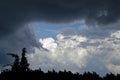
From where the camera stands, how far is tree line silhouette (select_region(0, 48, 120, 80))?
146500 millimetres

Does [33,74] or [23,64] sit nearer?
[23,64]

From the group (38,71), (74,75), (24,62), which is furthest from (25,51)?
(74,75)

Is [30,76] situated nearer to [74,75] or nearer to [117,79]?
[74,75]

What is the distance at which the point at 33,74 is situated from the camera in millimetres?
162000

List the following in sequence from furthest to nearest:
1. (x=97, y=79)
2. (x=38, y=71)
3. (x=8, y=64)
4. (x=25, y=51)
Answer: (x=97, y=79) → (x=38, y=71) → (x=25, y=51) → (x=8, y=64)

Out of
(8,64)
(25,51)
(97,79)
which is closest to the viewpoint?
(8,64)

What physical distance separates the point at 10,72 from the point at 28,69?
9826mm

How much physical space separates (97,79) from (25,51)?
47.2 meters

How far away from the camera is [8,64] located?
144 m

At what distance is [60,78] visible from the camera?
176 meters

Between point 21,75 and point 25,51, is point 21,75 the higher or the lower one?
the lower one

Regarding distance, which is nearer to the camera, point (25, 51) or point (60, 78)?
point (25, 51)

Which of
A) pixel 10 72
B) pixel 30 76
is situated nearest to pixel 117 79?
pixel 30 76

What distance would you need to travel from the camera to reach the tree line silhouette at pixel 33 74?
146500mm
